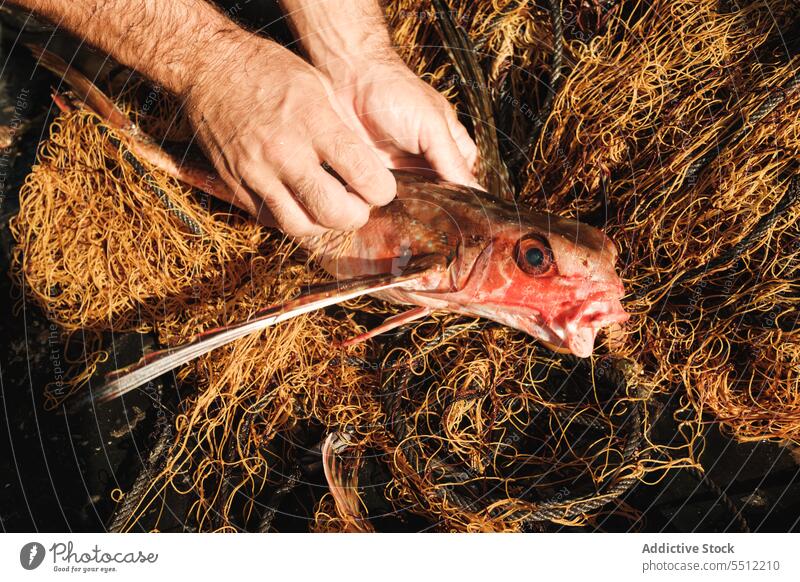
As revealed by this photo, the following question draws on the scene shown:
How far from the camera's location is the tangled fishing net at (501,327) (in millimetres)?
2033

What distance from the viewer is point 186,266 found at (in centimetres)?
228

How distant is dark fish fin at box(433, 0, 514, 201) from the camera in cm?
225

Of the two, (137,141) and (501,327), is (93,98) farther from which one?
(501,327)

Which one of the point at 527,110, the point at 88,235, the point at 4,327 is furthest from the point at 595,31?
the point at 4,327

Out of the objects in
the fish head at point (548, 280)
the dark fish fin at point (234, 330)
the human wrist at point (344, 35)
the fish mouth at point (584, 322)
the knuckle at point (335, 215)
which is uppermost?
the human wrist at point (344, 35)

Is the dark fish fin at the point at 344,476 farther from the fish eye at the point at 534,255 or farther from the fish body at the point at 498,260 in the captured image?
the fish eye at the point at 534,255

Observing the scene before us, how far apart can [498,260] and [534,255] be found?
0.39ft

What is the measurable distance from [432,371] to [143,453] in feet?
4.16

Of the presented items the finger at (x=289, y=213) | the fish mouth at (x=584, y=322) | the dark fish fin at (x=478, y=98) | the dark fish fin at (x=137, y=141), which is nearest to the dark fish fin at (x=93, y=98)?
the dark fish fin at (x=137, y=141)

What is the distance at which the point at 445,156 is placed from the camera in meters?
2.08

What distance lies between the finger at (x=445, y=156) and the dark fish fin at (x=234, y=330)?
0.48 m

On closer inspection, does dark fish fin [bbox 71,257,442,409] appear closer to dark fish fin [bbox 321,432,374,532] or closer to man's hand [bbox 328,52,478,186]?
man's hand [bbox 328,52,478,186]

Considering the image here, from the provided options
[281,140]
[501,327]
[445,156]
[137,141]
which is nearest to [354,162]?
[281,140]

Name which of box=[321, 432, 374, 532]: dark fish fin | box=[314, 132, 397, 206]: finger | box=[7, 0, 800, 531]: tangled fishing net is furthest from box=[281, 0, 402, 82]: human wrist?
box=[321, 432, 374, 532]: dark fish fin
